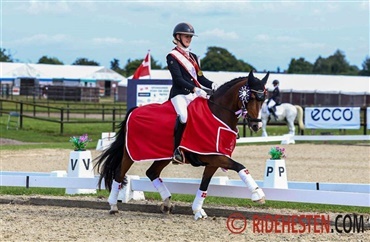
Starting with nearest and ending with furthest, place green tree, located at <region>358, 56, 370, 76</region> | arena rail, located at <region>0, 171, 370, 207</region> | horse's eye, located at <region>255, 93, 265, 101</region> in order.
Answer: horse's eye, located at <region>255, 93, 265, 101</region>, arena rail, located at <region>0, 171, 370, 207</region>, green tree, located at <region>358, 56, 370, 76</region>

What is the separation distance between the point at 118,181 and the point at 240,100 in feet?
7.26

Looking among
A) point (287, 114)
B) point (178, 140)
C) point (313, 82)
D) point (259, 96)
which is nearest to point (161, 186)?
point (178, 140)

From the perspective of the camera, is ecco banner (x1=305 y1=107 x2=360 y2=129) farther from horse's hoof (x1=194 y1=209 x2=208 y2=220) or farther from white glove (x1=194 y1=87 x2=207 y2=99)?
white glove (x1=194 y1=87 x2=207 y2=99)

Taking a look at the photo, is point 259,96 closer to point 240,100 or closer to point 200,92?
point 240,100

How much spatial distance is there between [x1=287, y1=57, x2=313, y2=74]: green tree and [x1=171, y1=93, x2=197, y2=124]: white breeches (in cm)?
10474

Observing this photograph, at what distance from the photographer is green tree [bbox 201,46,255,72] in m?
94.7

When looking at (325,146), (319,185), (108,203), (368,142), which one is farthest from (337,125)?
(108,203)

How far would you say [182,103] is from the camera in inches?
360

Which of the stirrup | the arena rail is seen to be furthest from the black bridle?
the arena rail

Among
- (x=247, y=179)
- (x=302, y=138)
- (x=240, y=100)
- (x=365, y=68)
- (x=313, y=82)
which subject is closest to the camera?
(x=247, y=179)

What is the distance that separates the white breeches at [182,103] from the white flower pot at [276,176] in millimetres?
2349

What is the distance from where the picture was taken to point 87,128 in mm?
31906

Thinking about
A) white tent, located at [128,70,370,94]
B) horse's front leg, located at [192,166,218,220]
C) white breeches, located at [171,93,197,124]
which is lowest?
horse's front leg, located at [192,166,218,220]

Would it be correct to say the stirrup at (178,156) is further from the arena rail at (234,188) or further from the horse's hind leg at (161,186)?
the arena rail at (234,188)
